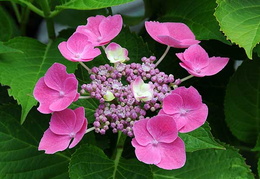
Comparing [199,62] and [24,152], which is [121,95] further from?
[24,152]

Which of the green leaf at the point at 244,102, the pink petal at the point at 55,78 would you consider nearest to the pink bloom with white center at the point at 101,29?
the pink petal at the point at 55,78

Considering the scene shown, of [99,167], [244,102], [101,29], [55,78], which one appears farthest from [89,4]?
[244,102]

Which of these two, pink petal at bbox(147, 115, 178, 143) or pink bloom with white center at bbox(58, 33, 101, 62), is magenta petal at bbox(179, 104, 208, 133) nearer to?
pink petal at bbox(147, 115, 178, 143)

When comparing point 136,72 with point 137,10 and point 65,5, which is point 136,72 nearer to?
point 65,5

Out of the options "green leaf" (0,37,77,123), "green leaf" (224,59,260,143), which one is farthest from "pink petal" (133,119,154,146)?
"green leaf" (224,59,260,143)

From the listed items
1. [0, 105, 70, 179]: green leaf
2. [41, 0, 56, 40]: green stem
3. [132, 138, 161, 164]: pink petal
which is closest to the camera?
[132, 138, 161, 164]: pink petal

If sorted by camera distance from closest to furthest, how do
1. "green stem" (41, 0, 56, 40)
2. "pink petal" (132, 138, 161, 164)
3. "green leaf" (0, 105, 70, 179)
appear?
"pink petal" (132, 138, 161, 164)
"green leaf" (0, 105, 70, 179)
"green stem" (41, 0, 56, 40)
